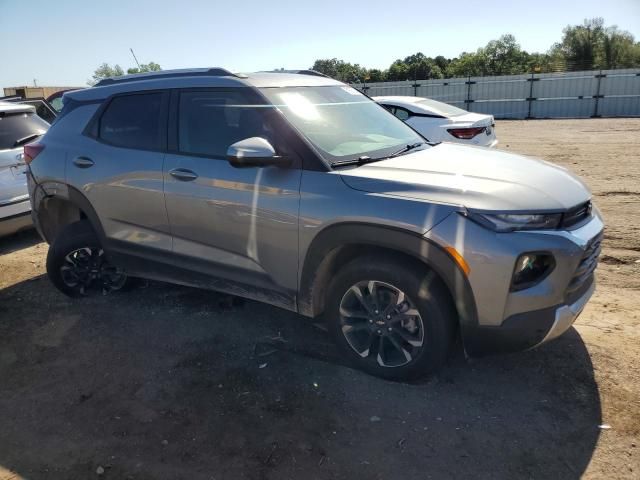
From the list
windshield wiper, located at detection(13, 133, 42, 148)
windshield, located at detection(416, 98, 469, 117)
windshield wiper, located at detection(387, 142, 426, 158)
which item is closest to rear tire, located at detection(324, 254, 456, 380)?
windshield wiper, located at detection(387, 142, 426, 158)

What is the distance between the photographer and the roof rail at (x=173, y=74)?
3664 mm

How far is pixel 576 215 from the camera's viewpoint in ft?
9.18

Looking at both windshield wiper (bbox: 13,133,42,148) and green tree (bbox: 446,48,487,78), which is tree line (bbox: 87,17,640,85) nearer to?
green tree (bbox: 446,48,487,78)

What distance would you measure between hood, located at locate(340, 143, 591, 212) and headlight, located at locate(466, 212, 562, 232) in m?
0.04

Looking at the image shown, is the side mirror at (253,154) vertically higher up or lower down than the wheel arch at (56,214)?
higher up

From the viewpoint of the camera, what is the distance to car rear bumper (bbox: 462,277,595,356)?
2.59m

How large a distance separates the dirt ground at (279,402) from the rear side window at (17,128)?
2.42 metres

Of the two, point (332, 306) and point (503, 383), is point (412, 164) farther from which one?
point (503, 383)

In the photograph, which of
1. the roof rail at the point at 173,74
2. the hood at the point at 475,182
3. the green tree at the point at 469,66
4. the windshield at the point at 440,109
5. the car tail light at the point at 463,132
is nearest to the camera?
the hood at the point at 475,182

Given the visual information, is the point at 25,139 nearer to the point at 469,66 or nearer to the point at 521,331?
the point at 521,331

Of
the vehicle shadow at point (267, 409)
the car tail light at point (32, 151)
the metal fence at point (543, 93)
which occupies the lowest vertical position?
the vehicle shadow at point (267, 409)

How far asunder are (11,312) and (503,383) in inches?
162

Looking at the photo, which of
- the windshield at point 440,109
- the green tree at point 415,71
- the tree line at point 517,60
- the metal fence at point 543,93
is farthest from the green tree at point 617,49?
the windshield at point 440,109

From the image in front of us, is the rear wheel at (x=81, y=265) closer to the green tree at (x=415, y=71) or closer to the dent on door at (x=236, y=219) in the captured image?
the dent on door at (x=236, y=219)
